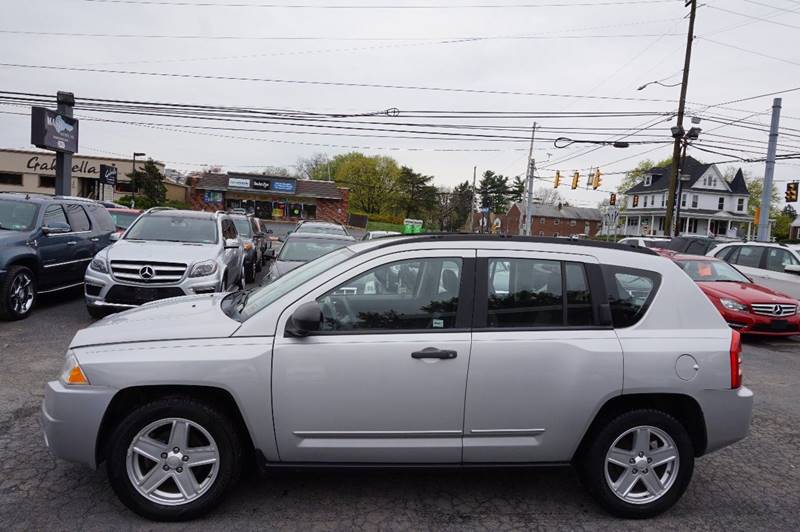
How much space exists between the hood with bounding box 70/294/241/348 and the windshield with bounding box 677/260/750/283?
32.6 feet

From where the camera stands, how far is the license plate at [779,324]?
949 centimetres

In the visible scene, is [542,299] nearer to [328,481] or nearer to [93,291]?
[328,481]

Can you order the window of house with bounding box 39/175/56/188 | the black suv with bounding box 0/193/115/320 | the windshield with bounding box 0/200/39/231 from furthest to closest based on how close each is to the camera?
the window of house with bounding box 39/175/56/188
the windshield with bounding box 0/200/39/231
the black suv with bounding box 0/193/115/320

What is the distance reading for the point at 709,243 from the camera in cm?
1738

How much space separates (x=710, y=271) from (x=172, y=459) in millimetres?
10928

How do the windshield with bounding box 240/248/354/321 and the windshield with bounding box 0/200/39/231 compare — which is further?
the windshield with bounding box 0/200/39/231

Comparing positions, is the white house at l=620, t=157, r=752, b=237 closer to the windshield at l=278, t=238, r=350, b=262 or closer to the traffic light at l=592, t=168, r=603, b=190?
the traffic light at l=592, t=168, r=603, b=190

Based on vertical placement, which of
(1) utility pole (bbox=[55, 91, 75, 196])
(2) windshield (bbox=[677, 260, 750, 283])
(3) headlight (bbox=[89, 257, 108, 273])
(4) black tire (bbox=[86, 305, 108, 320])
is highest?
(1) utility pole (bbox=[55, 91, 75, 196])

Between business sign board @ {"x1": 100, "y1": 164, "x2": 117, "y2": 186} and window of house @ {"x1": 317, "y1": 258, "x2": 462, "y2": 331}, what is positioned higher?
business sign board @ {"x1": 100, "y1": 164, "x2": 117, "y2": 186}

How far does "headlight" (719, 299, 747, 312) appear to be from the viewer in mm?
9516

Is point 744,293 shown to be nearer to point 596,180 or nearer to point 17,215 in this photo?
point 17,215

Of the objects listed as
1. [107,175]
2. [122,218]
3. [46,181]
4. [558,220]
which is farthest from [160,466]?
[558,220]

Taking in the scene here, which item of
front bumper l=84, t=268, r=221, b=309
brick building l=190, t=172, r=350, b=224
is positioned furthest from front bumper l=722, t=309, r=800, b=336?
brick building l=190, t=172, r=350, b=224

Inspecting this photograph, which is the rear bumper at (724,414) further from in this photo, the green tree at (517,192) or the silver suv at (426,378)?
the green tree at (517,192)
